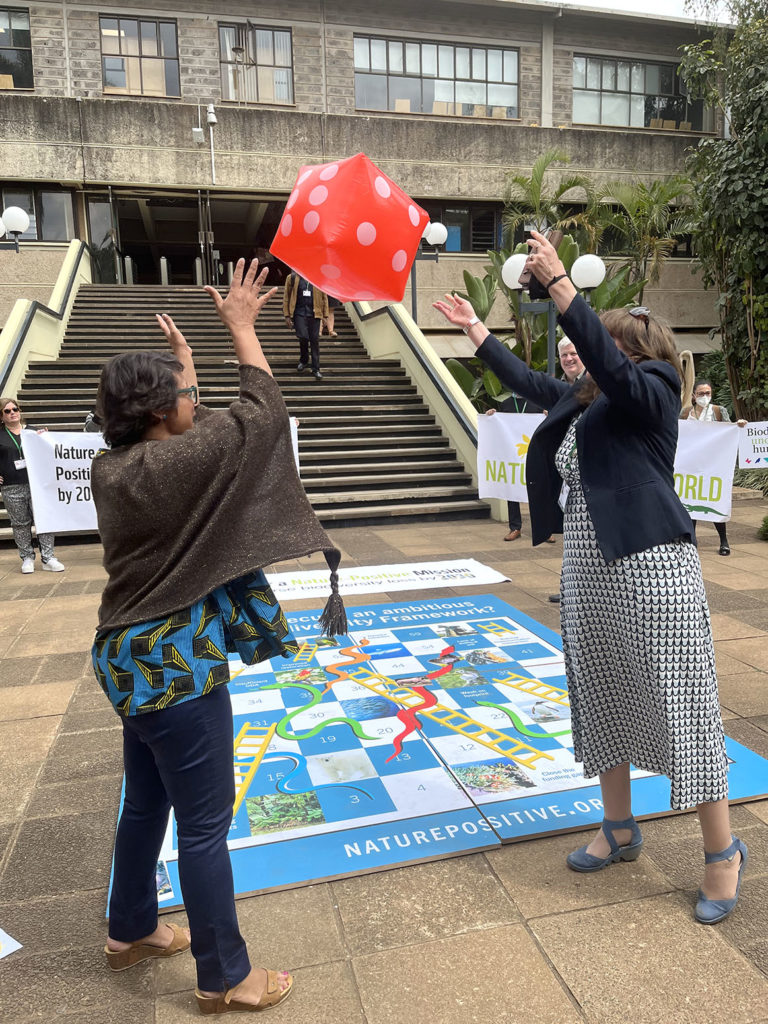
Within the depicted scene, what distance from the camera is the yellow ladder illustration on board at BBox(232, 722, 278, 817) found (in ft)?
11.1

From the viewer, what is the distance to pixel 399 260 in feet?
14.0

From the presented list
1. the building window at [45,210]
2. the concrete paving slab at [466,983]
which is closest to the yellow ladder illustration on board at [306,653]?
the concrete paving slab at [466,983]

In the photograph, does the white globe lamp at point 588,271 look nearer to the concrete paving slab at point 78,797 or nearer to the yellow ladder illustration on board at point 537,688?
the yellow ladder illustration on board at point 537,688

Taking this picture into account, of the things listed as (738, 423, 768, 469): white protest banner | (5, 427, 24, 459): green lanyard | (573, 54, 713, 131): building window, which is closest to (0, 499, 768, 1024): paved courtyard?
(5, 427, 24, 459): green lanyard

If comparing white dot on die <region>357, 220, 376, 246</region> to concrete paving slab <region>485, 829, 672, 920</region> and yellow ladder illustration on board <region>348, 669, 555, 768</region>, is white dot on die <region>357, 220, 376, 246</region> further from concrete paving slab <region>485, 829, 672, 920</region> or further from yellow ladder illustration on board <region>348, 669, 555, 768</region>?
concrete paving slab <region>485, 829, 672, 920</region>

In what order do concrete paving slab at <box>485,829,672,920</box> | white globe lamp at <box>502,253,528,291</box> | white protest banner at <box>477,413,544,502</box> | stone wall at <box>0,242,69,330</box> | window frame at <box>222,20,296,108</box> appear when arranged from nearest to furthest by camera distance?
concrete paving slab at <box>485,829,672,920</box> → white globe lamp at <box>502,253,528,291</box> → white protest banner at <box>477,413,544,502</box> → stone wall at <box>0,242,69,330</box> → window frame at <box>222,20,296,108</box>

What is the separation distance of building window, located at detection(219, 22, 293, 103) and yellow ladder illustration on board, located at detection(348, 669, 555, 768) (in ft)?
64.8

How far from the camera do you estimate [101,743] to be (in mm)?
3883

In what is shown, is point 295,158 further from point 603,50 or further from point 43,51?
point 603,50

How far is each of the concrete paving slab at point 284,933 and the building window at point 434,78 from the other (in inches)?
857

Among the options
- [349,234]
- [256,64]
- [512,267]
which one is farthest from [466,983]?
[256,64]

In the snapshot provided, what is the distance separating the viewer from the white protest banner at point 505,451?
857cm

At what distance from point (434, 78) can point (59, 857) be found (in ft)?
74.5

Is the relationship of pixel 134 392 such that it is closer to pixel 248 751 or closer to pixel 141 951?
pixel 141 951
